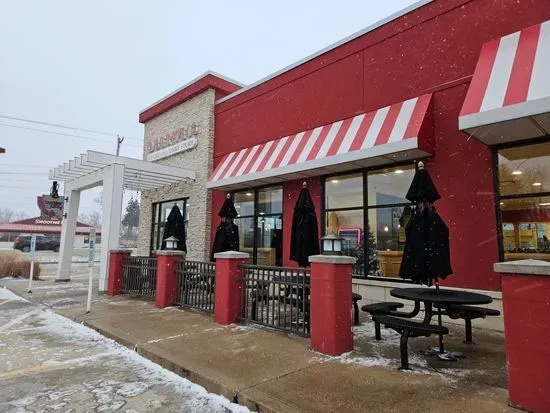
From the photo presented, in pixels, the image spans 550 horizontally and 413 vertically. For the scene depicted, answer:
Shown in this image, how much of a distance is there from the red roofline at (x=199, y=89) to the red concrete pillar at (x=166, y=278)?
24.4ft

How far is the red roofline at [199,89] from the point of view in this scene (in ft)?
44.5

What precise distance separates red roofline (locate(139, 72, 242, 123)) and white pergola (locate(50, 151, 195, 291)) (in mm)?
3294

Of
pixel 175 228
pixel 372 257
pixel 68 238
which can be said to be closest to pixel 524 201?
pixel 372 257

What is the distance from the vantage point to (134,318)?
7.26 metres

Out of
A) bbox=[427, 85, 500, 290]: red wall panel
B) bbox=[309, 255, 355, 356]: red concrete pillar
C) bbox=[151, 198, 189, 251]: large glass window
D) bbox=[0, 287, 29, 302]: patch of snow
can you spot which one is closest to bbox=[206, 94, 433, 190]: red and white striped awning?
bbox=[427, 85, 500, 290]: red wall panel

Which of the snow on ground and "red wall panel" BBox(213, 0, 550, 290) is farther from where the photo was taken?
"red wall panel" BBox(213, 0, 550, 290)

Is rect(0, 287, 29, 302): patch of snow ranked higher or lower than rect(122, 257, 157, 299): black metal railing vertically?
lower

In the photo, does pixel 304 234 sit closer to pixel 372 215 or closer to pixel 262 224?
pixel 372 215

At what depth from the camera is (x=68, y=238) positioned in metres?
14.3

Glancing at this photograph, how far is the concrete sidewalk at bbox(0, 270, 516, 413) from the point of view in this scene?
340 cm

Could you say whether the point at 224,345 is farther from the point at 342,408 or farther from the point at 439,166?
the point at 439,166

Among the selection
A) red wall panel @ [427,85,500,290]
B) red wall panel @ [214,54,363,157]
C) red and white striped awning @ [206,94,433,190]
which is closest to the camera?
red wall panel @ [427,85,500,290]

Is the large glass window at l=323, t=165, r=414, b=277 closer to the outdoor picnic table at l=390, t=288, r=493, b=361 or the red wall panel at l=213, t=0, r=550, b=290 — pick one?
the red wall panel at l=213, t=0, r=550, b=290

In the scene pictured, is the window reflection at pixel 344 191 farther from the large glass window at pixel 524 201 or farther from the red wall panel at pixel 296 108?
the large glass window at pixel 524 201
